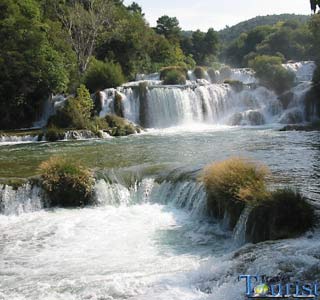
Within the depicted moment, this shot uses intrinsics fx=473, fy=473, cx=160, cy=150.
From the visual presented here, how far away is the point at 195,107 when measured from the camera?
35.1 metres

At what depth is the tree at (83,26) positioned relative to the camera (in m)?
41.3

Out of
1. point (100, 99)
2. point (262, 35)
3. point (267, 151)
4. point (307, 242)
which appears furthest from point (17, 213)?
point (262, 35)

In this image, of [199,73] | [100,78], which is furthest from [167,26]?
[100,78]

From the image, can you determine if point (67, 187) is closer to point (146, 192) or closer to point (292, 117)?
point (146, 192)

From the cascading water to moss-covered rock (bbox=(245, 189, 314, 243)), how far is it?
79.0 ft

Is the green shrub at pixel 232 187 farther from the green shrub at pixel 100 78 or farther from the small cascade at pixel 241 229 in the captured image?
the green shrub at pixel 100 78

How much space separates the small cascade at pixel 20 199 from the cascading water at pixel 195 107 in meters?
18.9

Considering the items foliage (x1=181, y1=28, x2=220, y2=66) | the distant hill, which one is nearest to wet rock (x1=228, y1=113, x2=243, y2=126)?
foliage (x1=181, y1=28, x2=220, y2=66)

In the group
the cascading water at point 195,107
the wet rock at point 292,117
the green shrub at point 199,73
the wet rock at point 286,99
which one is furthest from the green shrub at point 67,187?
the green shrub at point 199,73

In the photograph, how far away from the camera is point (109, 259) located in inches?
387

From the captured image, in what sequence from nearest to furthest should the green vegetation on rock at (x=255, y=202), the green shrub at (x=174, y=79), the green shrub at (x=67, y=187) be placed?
the green vegetation on rock at (x=255, y=202), the green shrub at (x=67, y=187), the green shrub at (x=174, y=79)

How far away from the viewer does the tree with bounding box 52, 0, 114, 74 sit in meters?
41.3

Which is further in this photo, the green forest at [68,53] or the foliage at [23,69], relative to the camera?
the green forest at [68,53]

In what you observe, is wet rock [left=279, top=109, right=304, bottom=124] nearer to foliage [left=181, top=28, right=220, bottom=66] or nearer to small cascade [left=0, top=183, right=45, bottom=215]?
small cascade [left=0, top=183, right=45, bottom=215]
